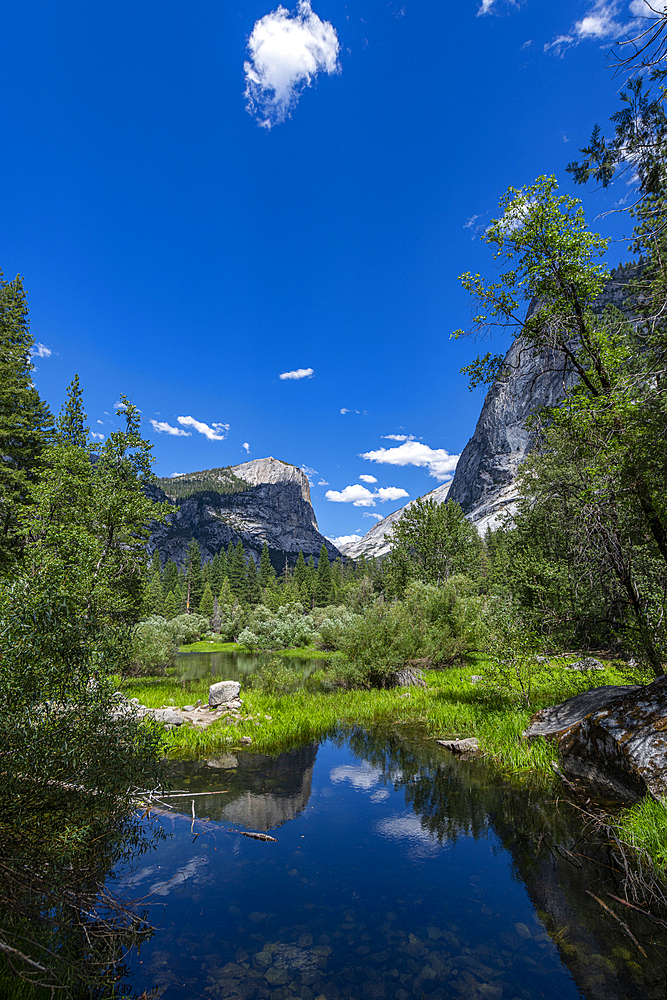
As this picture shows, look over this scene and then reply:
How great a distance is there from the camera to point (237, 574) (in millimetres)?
91312

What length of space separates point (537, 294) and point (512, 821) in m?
11.2

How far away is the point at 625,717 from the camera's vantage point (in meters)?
7.87

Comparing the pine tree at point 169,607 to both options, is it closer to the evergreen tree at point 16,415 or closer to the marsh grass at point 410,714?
the evergreen tree at point 16,415

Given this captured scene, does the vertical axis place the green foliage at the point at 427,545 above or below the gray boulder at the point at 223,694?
above

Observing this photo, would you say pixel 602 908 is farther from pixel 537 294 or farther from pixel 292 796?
pixel 537 294

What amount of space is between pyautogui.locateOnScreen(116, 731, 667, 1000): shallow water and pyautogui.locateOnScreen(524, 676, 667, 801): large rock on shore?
101 centimetres

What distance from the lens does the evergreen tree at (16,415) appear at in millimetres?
22203

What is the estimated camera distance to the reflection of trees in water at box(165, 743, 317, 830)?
8719mm

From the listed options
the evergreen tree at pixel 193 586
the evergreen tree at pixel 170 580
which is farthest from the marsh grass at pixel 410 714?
the evergreen tree at pixel 193 586

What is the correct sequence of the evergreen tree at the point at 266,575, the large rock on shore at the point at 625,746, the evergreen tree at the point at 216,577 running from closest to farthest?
the large rock on shore at the point at 625,746 → the evergreen tree at the point at 216,577 → the evergreen tree at the point at 266,575

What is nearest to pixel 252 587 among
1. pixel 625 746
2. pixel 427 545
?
pixel 427 545

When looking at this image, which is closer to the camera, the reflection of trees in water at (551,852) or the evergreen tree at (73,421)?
the reflection of trees in water at (551,852)

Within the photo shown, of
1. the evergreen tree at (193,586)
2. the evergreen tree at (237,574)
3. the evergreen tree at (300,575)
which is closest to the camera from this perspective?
the evergreen tree at (237,574)

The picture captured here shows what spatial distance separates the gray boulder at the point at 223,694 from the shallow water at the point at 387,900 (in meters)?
6.66
